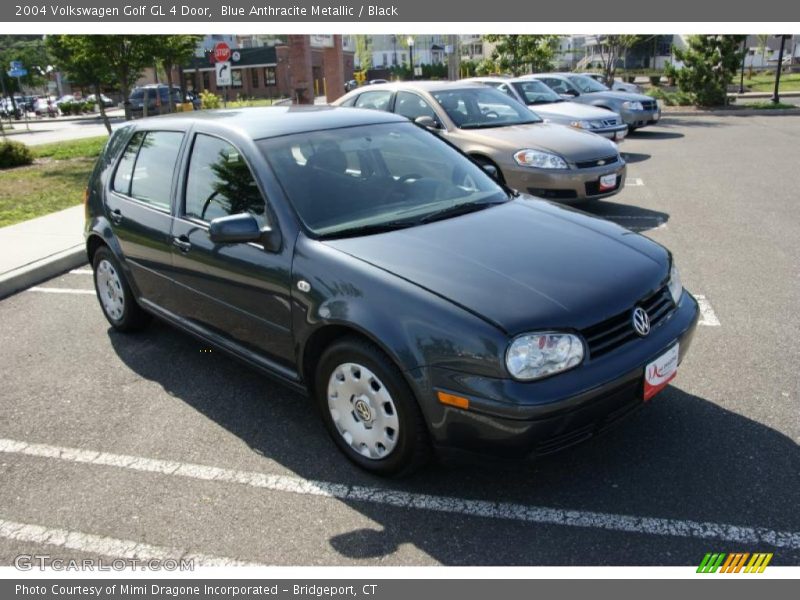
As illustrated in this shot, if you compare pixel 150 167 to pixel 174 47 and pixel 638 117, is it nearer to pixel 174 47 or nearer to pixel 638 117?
pixel 174 47

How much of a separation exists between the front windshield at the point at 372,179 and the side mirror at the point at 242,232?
0.20 metres

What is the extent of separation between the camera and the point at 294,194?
3.59 meters

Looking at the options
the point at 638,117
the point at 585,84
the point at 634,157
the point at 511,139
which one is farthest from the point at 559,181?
the point at 585,84

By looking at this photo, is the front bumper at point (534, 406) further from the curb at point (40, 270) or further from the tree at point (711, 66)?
the tree at point (711, 66)

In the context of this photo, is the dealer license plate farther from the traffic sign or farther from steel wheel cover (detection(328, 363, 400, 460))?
the traffic sign

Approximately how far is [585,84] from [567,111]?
19.0 ft

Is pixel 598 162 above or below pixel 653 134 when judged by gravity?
above

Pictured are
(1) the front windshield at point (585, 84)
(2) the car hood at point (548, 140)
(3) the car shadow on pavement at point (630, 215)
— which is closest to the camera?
(2) the car hood at point (548, 140)

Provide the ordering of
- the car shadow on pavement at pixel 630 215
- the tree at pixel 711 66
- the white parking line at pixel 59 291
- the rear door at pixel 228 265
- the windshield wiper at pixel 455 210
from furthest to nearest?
the tree at pixel 711 66 → the car shadow on pavement at pixel 630 215 → the white parking line at pixel 59 291 → the windshield wiper at pixel 455 210 → the rear door at pixel 228 265

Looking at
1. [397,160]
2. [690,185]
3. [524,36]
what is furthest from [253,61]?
[397,160]

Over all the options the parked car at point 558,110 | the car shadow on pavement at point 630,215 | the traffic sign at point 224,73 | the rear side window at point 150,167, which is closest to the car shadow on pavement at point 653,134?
the parked car at point 558,110

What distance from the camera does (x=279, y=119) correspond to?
418 cm

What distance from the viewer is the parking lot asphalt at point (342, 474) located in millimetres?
2863

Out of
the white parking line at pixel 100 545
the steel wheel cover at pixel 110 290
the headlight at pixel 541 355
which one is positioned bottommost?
the white parking line at pixel 100 545
